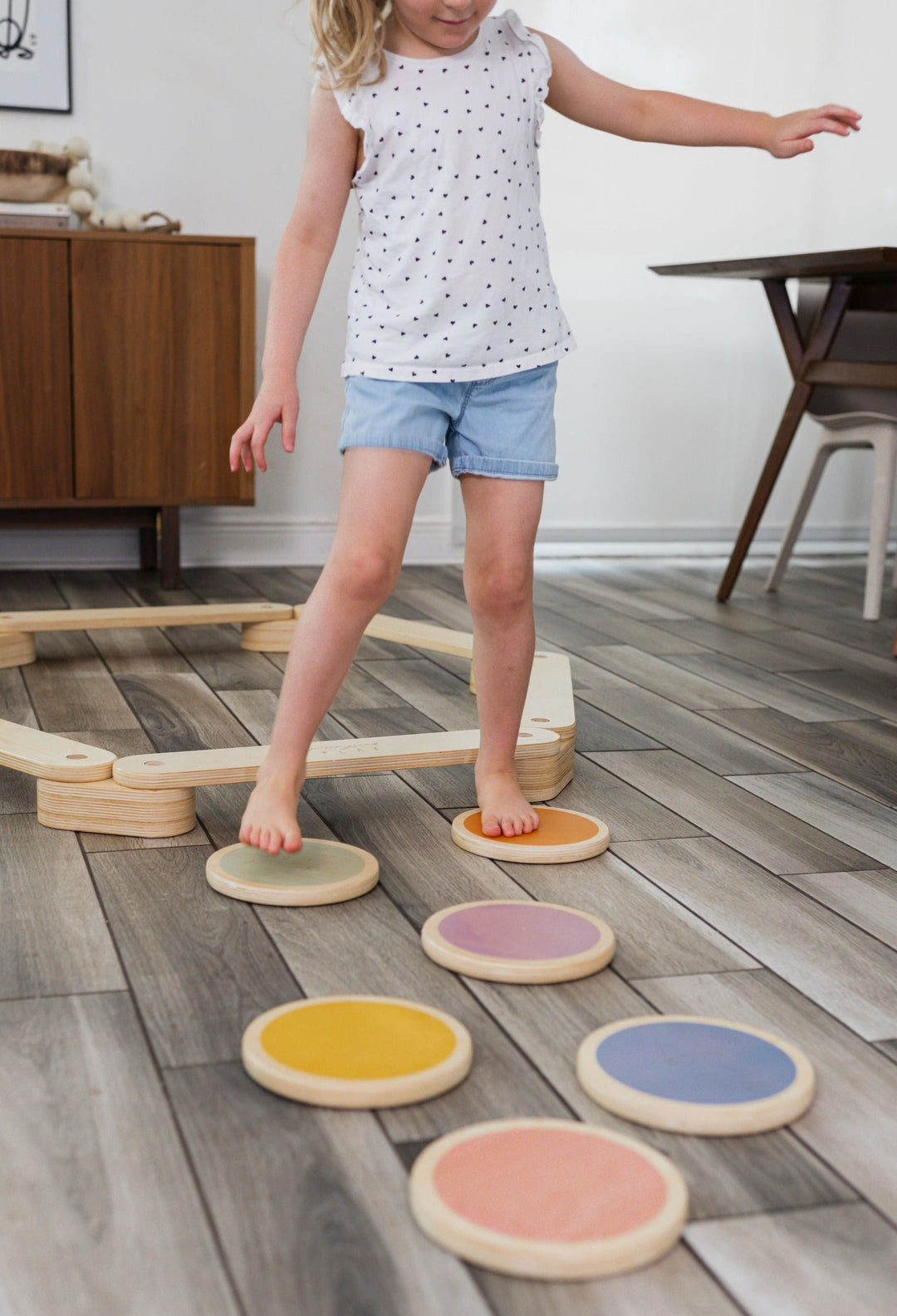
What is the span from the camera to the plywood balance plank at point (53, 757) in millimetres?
1288

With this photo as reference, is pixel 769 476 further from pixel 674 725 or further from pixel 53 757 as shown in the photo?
pixel 53 757

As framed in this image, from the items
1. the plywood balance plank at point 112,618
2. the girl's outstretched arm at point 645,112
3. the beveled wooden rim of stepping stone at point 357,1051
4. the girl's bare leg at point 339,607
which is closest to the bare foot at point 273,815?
the girl's bare leg at point 339,607

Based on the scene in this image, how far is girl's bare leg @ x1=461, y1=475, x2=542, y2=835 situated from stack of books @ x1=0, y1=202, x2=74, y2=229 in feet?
5.55

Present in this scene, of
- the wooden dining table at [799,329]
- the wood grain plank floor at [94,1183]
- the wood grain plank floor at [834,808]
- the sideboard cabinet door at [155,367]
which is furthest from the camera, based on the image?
the sideboard cabinet door at [155,367]

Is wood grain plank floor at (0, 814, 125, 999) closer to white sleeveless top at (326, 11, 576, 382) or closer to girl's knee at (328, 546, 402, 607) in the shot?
girl's knee at (328, 546, 402, 607)

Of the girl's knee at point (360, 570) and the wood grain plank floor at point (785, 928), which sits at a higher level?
the girl's knee at point (360, 570)

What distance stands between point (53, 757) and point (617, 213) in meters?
2.53

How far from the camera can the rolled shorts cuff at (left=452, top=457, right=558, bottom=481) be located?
49.5 inches

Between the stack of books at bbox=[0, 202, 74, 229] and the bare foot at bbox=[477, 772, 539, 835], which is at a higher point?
the stack of books at bbox=[0, 202, 74, 229]

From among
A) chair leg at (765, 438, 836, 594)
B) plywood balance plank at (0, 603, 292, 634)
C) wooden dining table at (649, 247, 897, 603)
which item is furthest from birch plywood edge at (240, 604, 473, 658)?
chair leg at (765, 438, 836, 594)

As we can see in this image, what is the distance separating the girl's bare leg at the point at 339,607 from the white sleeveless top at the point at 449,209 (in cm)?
9

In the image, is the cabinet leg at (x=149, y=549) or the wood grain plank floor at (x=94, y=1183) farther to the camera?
the cabinet leg at (x=149, y=549)

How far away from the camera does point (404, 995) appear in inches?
38.3

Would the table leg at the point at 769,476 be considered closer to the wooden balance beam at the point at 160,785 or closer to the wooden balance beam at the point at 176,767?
the wooden balance beam at the point at 176,767
